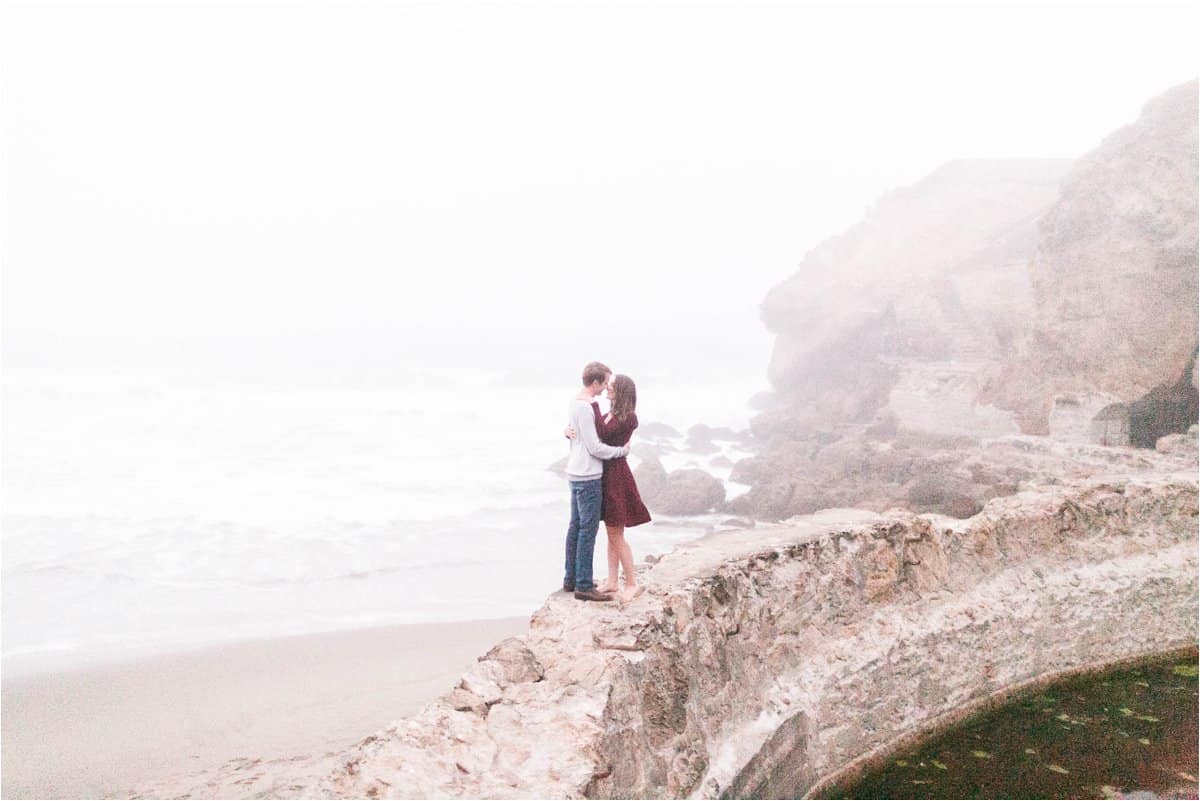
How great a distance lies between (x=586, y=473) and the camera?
4.33 meters

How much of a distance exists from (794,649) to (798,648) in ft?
0.17

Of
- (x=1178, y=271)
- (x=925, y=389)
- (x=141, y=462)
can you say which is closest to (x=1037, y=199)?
(x=925, y=389)

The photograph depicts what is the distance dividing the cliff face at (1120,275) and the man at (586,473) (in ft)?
50.4

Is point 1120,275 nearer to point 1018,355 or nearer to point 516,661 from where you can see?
point 1018,355

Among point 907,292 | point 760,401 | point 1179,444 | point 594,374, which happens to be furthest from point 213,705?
point 760,401

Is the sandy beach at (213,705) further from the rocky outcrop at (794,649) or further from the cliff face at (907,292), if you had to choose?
the cliff face at (907,292)

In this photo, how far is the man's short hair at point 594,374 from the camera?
13.8 feet

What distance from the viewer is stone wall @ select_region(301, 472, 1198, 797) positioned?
3557mm

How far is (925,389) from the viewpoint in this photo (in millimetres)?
A: 23812

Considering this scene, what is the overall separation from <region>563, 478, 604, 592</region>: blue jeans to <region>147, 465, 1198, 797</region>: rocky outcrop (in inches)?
7.0

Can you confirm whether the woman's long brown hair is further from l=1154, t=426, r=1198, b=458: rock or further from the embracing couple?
l=1154, t=426, r=1198, b=458: rock

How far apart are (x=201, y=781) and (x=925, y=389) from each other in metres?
22.4

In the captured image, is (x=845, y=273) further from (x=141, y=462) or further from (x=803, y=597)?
(x=803, y=597)

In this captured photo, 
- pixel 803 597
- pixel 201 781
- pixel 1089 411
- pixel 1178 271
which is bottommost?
pixel 201 781
